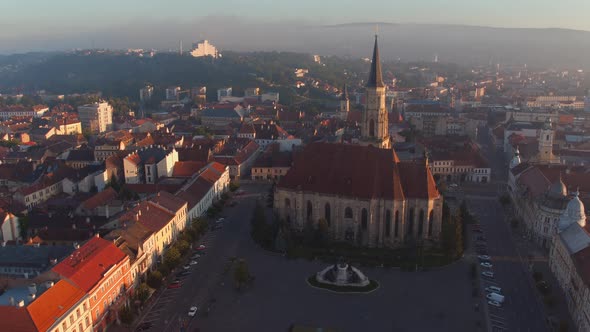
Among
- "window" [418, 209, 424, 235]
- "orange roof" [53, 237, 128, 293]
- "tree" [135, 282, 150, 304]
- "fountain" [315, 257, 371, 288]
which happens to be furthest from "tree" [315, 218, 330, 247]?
"orange roof" [53, 237, 128, 293]

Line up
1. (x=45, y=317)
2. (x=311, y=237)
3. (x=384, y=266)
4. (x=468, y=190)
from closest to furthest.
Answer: (x=45, y=317) → (x=384, y=266) → (x=311, y=237) → (x=468, y=190)

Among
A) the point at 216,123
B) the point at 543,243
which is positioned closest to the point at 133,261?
the point at 543,243

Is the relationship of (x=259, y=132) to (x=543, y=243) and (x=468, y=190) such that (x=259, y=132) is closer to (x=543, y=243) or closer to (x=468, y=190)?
(x=468, y=190)

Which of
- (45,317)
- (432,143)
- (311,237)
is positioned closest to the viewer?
(45,317)

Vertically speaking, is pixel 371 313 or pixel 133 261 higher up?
pixel 133 261

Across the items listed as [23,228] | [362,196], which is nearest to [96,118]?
[23,228]

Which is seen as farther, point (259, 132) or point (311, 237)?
point (259, 132)

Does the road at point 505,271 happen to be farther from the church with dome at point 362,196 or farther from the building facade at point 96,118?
the building facade at point 96,118

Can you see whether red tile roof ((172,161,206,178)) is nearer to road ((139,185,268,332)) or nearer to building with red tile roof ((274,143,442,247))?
road ((139,185,268,332))
